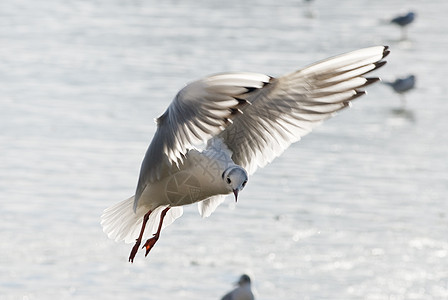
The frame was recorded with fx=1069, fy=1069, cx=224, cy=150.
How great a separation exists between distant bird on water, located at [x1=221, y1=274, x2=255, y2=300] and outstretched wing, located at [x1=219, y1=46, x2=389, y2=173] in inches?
121

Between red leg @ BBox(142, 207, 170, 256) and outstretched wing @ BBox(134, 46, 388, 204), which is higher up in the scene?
outstretched wing @ BBox(134, 46, 388, 204)

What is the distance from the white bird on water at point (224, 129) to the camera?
360 cm

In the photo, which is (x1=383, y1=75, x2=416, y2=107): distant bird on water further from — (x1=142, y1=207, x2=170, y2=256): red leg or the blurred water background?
(x1=142, y1=207, x2=170, y2=256): red leg

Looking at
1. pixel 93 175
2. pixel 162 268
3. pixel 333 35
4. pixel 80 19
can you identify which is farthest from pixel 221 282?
pixel 80 19

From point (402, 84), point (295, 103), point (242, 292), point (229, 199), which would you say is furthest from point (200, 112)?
point (402, 84)

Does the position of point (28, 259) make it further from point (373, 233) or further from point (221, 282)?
point (373, 233)

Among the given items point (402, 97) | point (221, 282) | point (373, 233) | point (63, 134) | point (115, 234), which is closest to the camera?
point (115, 234)

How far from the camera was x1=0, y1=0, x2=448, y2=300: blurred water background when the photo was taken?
8.16 meters

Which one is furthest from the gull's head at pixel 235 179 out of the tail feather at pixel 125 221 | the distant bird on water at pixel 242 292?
the distant bird on water at pixel 242 292

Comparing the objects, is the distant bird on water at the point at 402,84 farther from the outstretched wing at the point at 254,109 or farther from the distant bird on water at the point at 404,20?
the outstretched wing at the point at 254,109

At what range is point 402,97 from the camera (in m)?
14.1

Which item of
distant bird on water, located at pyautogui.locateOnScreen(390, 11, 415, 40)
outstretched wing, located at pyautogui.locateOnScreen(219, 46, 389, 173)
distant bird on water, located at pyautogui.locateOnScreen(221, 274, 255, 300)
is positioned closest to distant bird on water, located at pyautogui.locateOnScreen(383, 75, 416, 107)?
distant bird on water, located at pyautogui.locateOnScreen(390, 11, 415, 40)

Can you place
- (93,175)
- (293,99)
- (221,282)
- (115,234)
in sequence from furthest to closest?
(93,175) < (221,282) < (115,234) < (293,99)

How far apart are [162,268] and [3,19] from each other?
11.9 m
